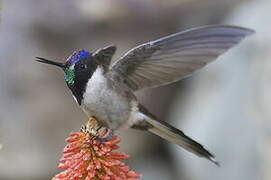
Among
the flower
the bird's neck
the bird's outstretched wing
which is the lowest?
the flower

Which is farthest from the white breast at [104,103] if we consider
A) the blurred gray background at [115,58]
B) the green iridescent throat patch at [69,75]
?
the blurred gray background at [115,58]

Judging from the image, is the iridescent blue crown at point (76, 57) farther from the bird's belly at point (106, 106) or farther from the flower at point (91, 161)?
the flower at point (91, 161)

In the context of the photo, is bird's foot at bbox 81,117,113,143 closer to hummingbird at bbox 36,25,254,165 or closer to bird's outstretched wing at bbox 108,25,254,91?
hummingbird at bbox 36,25,254,165

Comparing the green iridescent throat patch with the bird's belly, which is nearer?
the green iridescent throat patch

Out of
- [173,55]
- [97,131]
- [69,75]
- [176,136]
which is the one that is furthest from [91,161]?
[173,55]

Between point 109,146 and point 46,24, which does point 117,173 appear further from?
point 46,24

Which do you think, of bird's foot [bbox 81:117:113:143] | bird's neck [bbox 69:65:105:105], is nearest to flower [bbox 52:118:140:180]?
bird's foot [bbox 81:117:113:143]
